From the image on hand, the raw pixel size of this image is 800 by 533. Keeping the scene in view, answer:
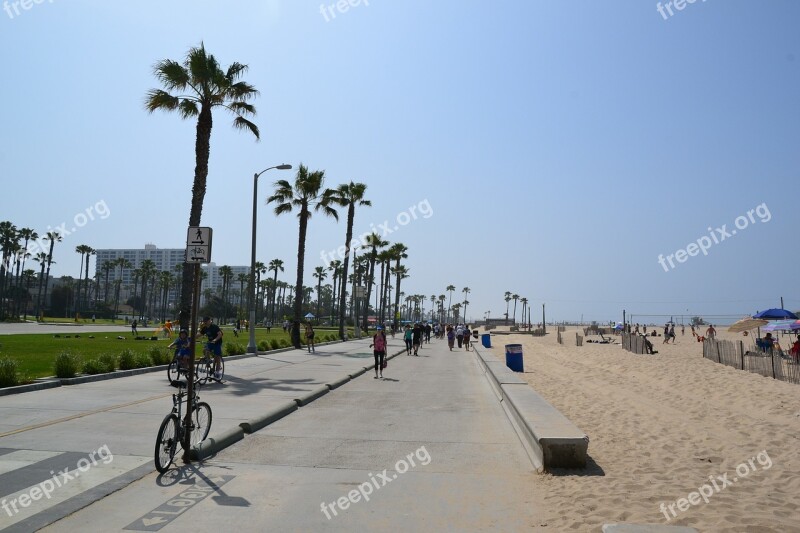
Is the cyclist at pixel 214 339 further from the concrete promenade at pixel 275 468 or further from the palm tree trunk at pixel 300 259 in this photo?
the palm tree trunk at pixel 300 259

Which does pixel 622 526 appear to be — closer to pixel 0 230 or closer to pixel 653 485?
pixel 653 485

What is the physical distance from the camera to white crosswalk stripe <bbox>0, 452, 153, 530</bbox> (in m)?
5.37

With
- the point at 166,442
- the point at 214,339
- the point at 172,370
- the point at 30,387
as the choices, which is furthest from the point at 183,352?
the point at 166,442

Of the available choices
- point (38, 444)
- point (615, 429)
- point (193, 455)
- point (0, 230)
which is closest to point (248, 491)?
point (193, 455)

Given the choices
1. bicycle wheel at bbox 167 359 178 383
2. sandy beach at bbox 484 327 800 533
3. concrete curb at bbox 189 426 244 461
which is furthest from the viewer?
bicycle wheel at bbox 167 359 178 383

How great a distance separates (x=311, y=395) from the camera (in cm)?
1351

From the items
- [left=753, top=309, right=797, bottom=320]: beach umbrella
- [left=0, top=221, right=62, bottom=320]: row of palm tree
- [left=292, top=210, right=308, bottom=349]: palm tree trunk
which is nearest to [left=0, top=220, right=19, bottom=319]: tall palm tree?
[left=0, top=221, right=62, bottom=320]: row of palm tree

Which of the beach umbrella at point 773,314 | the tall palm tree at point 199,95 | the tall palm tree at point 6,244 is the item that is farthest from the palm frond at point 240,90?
the tall palm tree at point 6,244

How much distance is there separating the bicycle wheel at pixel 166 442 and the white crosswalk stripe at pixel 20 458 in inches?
63.3

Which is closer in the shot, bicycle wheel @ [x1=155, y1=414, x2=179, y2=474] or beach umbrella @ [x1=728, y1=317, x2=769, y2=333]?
bicycle wheel @ [x1=155, y1=414, x2=179, y2=474]

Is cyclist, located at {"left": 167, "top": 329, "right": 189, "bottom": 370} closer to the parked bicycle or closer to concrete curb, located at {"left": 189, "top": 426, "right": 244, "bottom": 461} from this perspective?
concrete curb, located at {"left": 189, "top": 426, "right": 244, "bottom": 461}

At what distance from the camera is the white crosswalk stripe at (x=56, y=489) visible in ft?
17.6

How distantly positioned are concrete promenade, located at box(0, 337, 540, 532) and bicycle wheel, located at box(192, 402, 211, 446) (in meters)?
0.34

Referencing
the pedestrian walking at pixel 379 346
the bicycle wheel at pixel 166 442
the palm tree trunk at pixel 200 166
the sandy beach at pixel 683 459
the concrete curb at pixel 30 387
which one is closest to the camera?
the sandy beach at pixel 683 459
